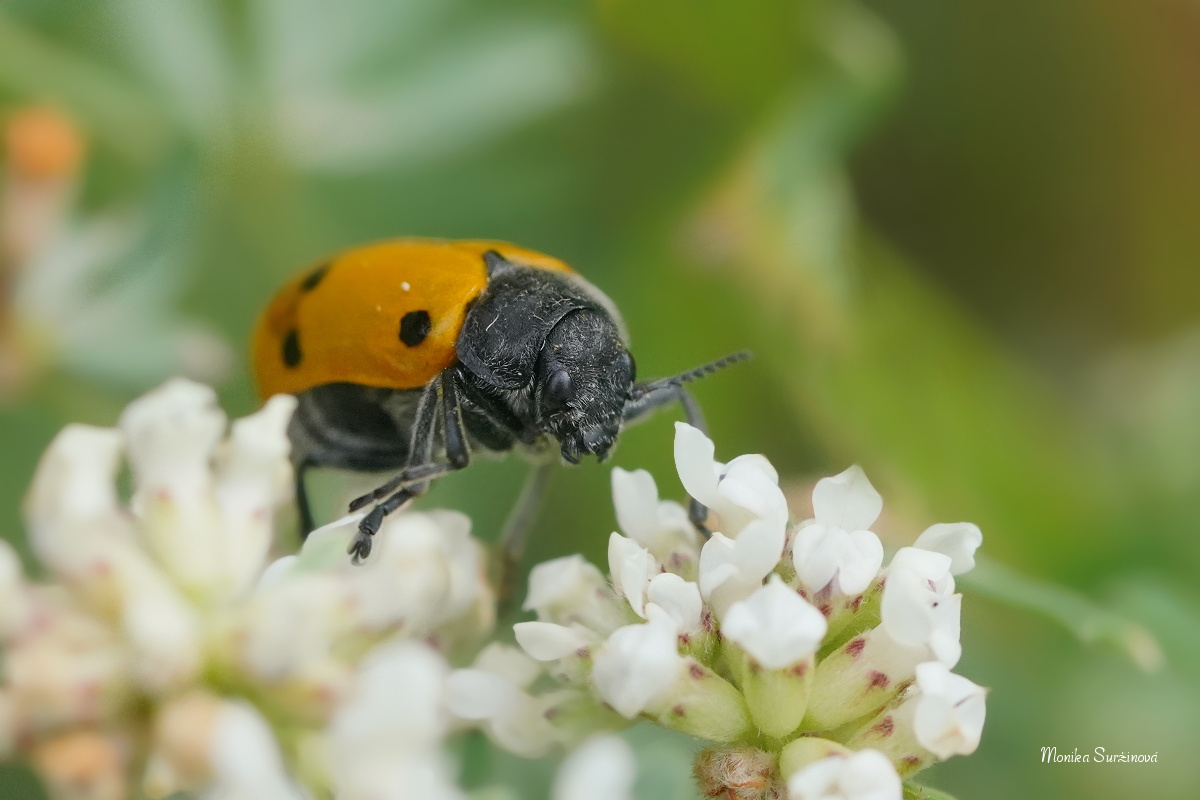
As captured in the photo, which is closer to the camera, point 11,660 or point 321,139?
point 11,660

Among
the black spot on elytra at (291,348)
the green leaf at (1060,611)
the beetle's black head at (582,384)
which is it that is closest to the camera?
the green leaf at (1060,611)

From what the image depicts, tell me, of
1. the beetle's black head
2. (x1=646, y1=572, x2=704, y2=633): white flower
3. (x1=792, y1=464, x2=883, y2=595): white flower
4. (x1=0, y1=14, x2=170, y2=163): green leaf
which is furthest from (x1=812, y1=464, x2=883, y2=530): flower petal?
(x1=0, y1=14, x2=170, y2=163): green leaf

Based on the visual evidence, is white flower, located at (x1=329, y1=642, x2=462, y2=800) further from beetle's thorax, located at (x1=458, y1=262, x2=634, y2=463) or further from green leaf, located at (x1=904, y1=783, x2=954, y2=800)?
beetle's thorax, located at (x1=458, y1=262, x2=634, y2=463)

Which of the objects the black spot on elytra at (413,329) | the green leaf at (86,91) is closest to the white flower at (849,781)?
the black spot on elytra at (413,329)

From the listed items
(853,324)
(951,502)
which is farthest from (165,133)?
(951,502)

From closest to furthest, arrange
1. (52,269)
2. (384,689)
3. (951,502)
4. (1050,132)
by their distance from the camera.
Result: 1. (384,689)
2. (52,269)
3. (951,502)
4. (1050,132)

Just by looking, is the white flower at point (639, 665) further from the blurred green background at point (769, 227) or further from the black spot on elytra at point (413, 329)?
the blurred green background at point (769, 227)

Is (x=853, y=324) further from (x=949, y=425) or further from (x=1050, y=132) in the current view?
(x=1050, y=132)
